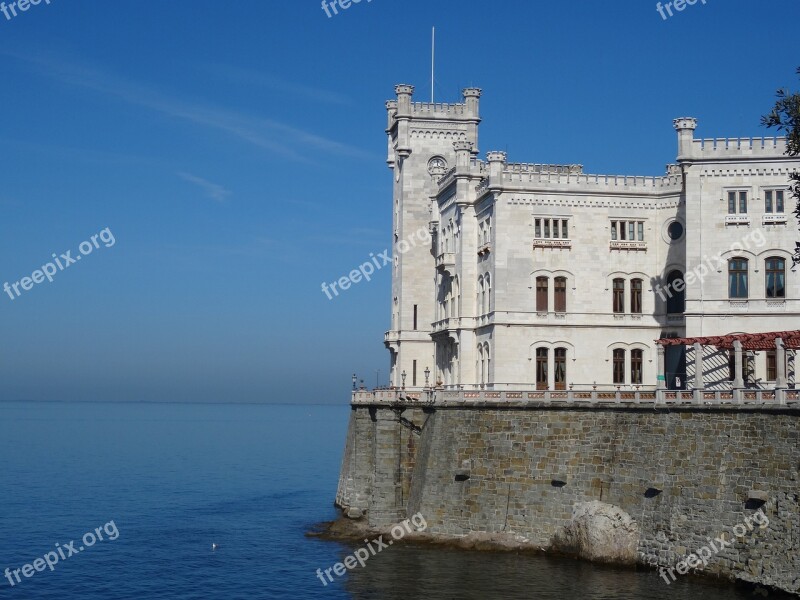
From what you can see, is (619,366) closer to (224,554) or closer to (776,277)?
(776,277)

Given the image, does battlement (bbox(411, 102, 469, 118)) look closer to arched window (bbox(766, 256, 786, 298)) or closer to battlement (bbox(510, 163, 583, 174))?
battlement (bbox(510, 163, 583, 174))

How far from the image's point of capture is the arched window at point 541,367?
69.7 metres

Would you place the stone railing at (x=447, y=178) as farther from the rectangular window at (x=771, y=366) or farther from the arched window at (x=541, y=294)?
the rectangular window at (x=771, y=366)

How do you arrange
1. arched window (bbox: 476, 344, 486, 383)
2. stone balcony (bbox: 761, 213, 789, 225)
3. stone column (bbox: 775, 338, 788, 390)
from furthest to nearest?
arched window (bbox: 476, 344, 486, 383) < stone balcony (bbox: 761, 213, 789, 225) < stone column (bbox: 775, 338, 788, 390)

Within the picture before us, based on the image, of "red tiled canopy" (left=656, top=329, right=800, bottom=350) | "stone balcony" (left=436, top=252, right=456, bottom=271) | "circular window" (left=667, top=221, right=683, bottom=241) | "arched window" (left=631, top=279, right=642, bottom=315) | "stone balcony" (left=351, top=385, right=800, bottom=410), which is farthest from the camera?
"stone balcony" (left=436, top=252, right=456, bottom=271)

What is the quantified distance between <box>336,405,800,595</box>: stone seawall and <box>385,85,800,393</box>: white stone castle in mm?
5875

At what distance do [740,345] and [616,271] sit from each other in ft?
58.6

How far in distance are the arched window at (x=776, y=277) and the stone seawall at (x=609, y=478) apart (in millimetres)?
16005

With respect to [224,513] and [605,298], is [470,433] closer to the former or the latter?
[605,298]

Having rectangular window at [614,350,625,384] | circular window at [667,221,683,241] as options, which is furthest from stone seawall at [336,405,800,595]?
circular window at [667,221,683,241]

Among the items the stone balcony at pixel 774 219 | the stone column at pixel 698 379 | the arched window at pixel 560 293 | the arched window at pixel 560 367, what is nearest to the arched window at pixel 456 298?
the arched window at pixel 560 293

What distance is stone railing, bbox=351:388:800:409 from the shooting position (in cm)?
4944

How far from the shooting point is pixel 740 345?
53656 mm

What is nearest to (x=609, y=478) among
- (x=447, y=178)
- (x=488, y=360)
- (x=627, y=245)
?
(x=488, y=360)
